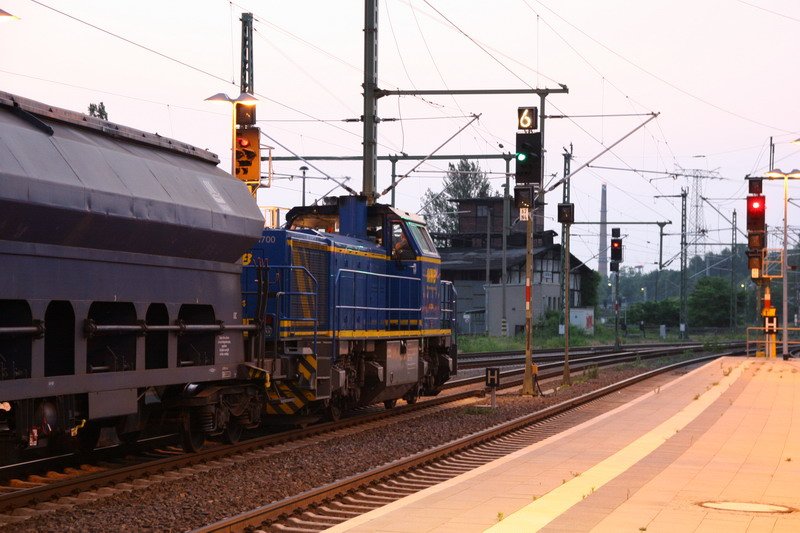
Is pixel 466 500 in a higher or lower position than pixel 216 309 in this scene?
lower

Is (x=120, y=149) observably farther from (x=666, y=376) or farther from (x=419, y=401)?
(x=666, y=376)

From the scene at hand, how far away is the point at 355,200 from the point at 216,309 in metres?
7.87

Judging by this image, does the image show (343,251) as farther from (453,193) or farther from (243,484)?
(453,193)

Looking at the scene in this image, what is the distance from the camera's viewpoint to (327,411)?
20141 millimetres

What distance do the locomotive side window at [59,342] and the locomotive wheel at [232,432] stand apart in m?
4.79

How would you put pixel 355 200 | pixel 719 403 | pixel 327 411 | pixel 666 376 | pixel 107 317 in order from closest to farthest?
pixel 107 317 → pixel 327 411 → pixel 355 200 → pixel 719 403 → pixel 666 376

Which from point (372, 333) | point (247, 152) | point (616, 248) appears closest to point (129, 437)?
point (372, 333)

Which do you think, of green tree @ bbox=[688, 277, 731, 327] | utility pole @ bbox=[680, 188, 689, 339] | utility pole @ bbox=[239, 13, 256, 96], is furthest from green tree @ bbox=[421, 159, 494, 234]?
utility pole @ bbox=[239, 13, 256, 96]

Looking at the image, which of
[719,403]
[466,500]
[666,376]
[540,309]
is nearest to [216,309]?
[466,500]

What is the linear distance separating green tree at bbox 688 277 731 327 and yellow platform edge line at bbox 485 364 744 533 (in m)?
88.0

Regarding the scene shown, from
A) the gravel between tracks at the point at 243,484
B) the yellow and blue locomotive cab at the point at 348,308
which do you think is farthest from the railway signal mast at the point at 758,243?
the gravel between tracks at the point at 243,484

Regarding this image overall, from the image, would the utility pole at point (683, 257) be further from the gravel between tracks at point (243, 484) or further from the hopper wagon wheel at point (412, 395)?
the gravel between tracks at point (243, 484)

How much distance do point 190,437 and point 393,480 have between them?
3.21 meters

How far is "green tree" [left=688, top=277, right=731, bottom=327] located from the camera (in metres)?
106
